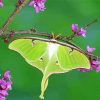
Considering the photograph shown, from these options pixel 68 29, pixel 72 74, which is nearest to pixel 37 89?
pixel 72 74

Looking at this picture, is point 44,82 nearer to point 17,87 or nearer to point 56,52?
point 56,52

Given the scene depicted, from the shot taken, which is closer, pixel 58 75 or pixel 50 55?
pixel 50 55

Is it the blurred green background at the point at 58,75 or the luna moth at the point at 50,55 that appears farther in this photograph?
the blurred green background at the point at 58,75

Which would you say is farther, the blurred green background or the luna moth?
the blurred green background
